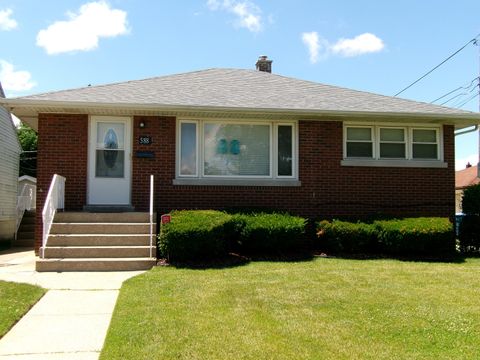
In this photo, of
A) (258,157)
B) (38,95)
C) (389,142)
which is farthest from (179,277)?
(389,142)

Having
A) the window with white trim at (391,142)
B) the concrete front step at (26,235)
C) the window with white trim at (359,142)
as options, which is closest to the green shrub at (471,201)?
the window with white trim at (391,142)

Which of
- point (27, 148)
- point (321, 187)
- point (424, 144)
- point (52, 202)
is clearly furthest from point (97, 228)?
point (27, 148)

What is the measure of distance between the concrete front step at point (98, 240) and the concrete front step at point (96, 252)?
20cm

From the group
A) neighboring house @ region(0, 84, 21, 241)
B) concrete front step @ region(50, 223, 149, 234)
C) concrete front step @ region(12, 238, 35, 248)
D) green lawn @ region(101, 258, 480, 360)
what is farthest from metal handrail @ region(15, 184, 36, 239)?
green lawn @ region(101, 258, 480, 360)

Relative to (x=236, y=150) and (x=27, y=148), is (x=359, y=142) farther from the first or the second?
(x=27, y=148)

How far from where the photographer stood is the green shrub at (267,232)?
967cm

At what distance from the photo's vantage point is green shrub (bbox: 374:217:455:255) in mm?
9969

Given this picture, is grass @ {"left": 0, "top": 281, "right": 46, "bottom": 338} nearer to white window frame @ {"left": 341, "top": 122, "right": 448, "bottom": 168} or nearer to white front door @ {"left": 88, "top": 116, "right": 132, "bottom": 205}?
white front door @ {"left": 88, "top": 116, "right": 132, "bottom": 205}

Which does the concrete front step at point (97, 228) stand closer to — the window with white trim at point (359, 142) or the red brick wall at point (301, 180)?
the red brick wall at point (301, 180)

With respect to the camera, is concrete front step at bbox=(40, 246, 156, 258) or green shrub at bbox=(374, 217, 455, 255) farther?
green shrub at bbox=(374, 217, 455, 255)

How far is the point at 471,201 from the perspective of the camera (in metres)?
11.5

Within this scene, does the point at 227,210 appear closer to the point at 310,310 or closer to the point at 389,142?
the point at 389,142

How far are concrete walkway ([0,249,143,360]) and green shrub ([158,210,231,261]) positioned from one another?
31.4 inches

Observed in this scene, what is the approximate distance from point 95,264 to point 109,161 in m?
3.23
